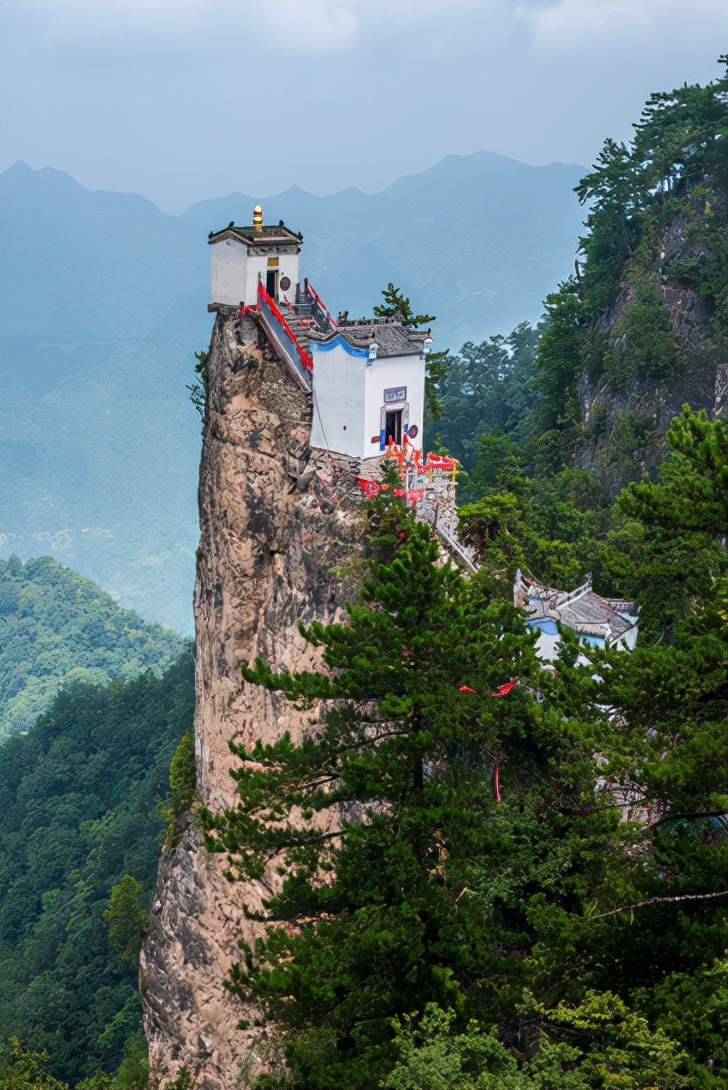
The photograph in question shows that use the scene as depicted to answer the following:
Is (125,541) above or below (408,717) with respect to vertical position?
above

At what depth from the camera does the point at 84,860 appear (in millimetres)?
60844

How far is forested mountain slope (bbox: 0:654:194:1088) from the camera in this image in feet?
152

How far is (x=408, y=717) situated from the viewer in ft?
58.1

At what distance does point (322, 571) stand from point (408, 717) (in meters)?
13.2

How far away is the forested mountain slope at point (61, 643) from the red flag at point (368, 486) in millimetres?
71173

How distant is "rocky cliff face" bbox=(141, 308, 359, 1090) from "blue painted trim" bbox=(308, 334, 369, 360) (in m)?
2.06

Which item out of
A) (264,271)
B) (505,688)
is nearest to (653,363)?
(264,271)

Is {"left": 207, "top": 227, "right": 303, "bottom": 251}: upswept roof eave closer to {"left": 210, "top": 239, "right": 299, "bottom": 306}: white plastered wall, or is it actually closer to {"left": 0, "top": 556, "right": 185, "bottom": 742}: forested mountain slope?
{"left": 210, "top": 239, "right": 299, "bottom": 306}: white plastered wall

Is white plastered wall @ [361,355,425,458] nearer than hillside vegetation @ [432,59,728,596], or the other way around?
white plastered wall @ [361,355,425,458]

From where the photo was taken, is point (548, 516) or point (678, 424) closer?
point (678, 424)

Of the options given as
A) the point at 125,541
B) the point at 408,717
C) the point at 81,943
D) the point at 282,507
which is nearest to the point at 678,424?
the point at 408,717

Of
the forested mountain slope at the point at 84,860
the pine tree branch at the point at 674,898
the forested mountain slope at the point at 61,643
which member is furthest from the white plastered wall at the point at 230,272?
the forested mountain slope at the point at 61,643

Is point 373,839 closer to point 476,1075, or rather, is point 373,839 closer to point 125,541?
point 476,1075

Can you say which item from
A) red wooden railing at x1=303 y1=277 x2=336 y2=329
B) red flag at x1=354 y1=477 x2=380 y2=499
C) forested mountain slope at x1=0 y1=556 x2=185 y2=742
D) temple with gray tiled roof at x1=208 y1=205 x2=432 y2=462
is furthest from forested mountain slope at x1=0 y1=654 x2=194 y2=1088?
forested mountain slope at x1=0 y1=556 x2=185 y2=742
